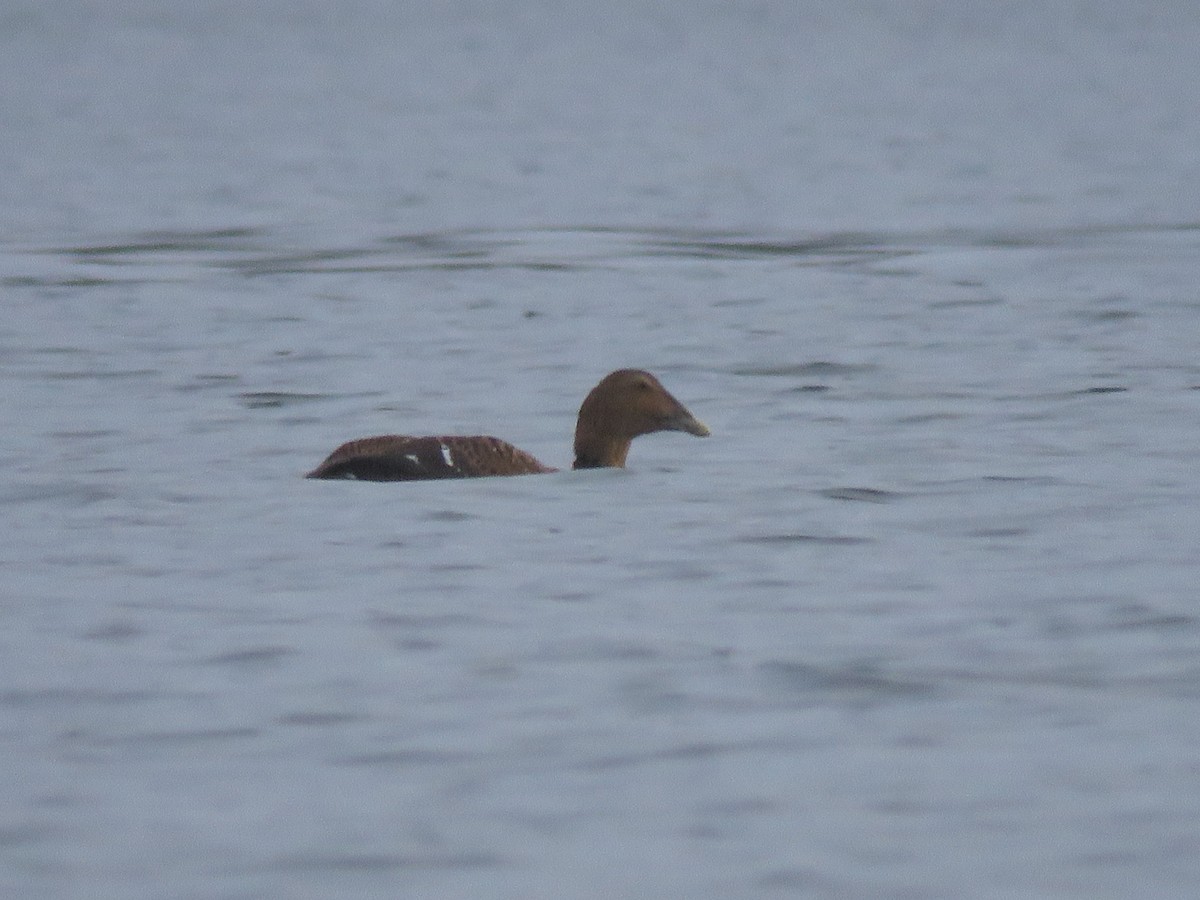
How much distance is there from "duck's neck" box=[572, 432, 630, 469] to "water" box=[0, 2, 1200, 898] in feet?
0.36

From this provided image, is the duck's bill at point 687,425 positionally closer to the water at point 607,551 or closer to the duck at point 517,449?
the duck at point 517,449

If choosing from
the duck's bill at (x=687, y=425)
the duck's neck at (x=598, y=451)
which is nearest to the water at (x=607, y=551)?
the duck's neck at (x=598, y=451)

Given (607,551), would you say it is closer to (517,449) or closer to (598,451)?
(517,449)

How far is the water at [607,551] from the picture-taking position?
253 inches

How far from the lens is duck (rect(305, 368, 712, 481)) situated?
438 inches

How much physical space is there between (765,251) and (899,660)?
576 inches

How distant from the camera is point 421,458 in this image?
11125mm

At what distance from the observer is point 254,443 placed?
12.8 meters

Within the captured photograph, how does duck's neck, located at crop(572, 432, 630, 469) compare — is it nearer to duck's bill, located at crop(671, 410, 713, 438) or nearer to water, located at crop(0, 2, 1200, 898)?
water, located at crop(0, 2, 1200, 898)

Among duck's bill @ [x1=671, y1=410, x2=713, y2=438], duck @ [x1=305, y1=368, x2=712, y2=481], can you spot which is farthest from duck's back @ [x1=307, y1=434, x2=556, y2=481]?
duck's bill @ [x1=671, y1=410, x2=713, y2=438]

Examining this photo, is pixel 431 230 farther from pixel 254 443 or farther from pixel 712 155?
pixel 254 443

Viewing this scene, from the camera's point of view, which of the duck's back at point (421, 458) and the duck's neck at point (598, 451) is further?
the duck's neck at point (598, 451)

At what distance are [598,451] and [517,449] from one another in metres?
0.39

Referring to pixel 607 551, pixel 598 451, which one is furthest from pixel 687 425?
pixel 607 551
